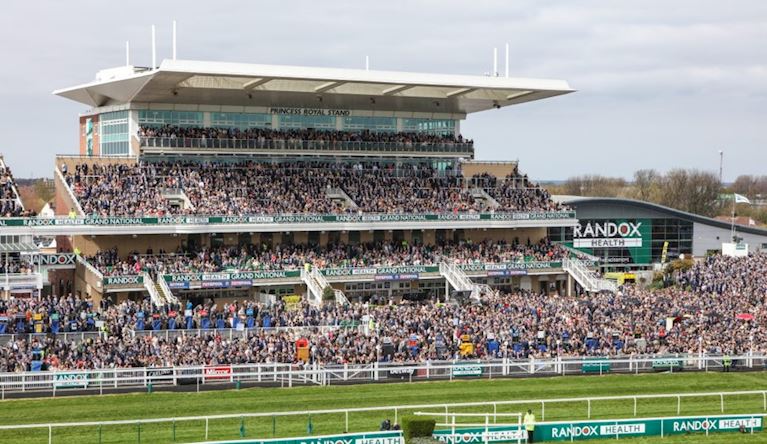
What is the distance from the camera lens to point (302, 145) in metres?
56.4

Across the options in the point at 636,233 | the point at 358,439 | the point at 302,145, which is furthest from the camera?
the point at 636,233

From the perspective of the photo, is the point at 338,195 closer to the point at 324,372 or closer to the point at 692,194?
the point at 324,372

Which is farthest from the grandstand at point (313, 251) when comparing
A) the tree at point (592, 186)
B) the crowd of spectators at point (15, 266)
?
the tree at point (592, 186)

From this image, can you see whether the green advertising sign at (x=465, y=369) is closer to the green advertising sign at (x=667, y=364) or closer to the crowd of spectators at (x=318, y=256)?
the green advertising sign at (x=667, y=364)

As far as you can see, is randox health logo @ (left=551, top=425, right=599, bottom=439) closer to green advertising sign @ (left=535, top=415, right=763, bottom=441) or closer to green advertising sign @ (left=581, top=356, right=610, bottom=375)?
green advertising sign @ (left=535, top=415, right=763, bottom=441)

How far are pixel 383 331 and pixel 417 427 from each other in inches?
606

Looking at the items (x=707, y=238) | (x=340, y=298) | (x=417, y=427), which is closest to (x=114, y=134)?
(x=340, y=298)

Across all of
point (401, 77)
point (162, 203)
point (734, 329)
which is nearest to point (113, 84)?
point (162, 203)

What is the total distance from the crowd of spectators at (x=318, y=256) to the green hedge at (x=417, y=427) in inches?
994

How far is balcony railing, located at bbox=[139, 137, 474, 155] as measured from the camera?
53528 mm

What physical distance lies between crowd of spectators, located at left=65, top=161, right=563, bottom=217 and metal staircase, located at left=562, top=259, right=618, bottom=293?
14.9ft

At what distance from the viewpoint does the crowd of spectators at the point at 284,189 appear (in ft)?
163

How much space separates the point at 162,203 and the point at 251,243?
4.57 meters

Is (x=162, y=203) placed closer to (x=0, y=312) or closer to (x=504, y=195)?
(x=0, y=312)
